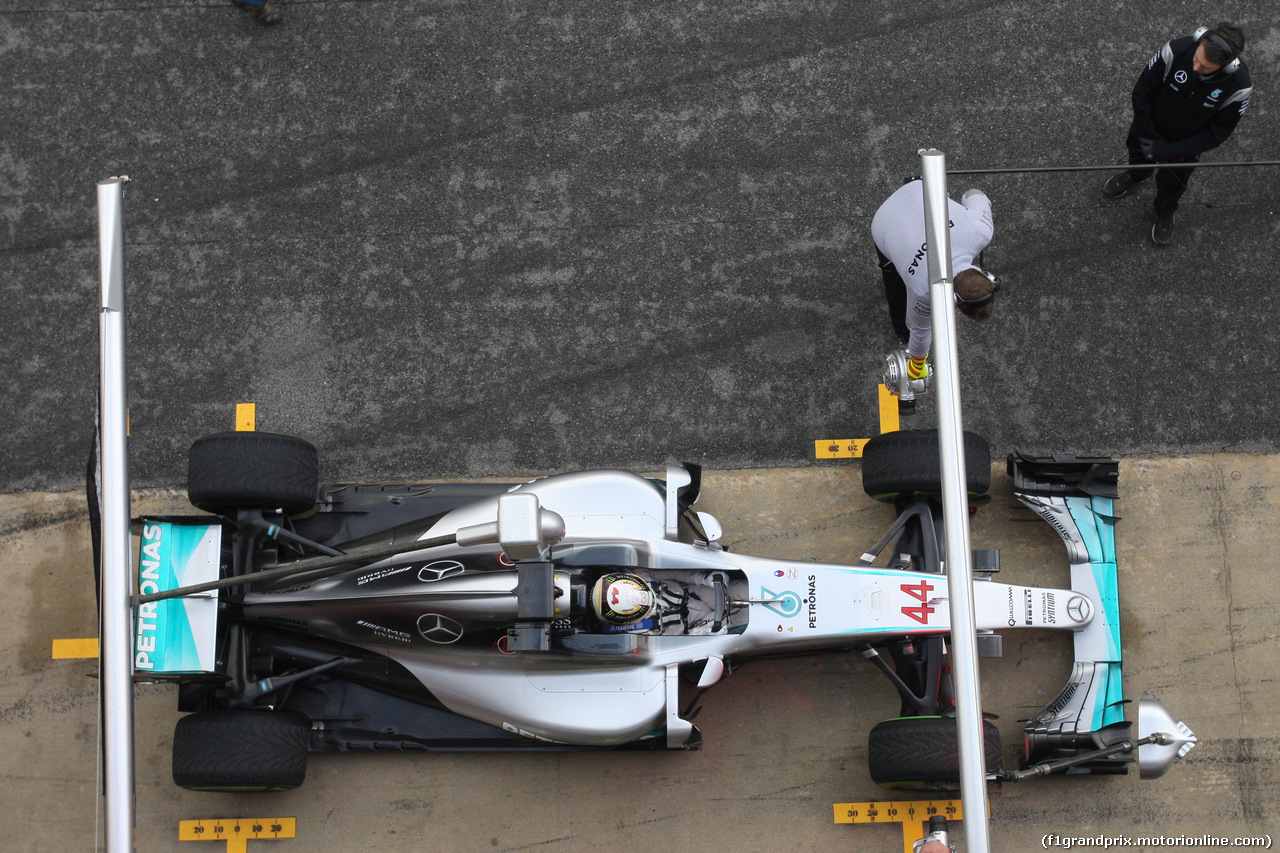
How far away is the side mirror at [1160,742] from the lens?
4848 millimetres

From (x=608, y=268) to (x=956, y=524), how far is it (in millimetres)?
2882

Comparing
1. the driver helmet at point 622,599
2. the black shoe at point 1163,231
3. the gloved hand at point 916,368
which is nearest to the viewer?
the driver helmet at point 622,599

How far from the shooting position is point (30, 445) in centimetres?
551

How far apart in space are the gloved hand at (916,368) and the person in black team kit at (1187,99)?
1.52 m

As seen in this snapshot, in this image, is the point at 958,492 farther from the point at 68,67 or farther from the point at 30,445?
the point at 68,67

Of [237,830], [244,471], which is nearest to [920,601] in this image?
[244,471]

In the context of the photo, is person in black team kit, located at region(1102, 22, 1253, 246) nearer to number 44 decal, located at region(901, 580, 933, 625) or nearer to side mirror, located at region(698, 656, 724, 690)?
number 44 decal, located at region(901, 580, 933, 625)

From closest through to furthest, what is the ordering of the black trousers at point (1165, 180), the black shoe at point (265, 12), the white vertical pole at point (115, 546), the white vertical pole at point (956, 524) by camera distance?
the white vertical pole at point (115, 546)
the white vertical pole at point (956, 524)
the black trousers at point (1165, 180)
the black shoe at point (265, 12)

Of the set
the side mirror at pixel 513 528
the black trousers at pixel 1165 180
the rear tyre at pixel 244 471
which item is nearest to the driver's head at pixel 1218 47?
the black trousers at pixel 1165 180

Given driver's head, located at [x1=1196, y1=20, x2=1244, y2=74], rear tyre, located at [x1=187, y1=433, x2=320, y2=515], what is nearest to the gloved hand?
driver's head, located at [x1=1196, y1=20, x2=1244, y2=74]

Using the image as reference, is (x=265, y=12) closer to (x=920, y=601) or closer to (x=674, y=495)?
(x=674, y=495)

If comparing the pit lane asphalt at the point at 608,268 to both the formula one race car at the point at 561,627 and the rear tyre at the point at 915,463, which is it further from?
the rear tyre at the point at 915,463

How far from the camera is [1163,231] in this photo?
563 cm

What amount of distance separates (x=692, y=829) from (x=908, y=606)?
1696mm
